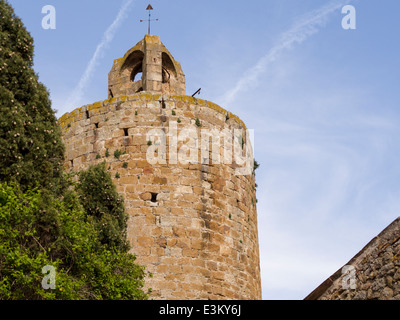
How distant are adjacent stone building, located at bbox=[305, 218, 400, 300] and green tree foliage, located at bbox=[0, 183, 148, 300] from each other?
16.1 ft

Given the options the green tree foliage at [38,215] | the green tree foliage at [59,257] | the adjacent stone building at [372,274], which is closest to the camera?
the adjacent stone building at [372,274]

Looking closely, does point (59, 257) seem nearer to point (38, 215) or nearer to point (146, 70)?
point (38, 215)

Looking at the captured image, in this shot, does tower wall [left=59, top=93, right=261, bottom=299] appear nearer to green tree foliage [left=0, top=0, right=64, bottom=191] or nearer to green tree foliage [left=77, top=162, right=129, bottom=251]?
green tree foliage [left=77, top=162, right=129, bottom=251]

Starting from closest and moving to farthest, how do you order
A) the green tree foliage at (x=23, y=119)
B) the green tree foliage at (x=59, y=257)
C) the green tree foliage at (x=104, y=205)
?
the green tree foliage at (x=59, y=257)
the green tree foliage at (x=23, y=119)
the green tree foliage at (x=104, y=205)

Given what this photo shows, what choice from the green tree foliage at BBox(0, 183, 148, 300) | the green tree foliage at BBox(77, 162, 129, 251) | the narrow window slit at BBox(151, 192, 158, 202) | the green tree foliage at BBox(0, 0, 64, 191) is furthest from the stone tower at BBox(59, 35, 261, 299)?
the green tree foliage at BBox(0, 0, 64, 191)

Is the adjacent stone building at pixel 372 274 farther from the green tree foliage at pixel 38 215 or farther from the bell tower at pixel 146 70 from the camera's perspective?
the bell tower at pixel 146 70

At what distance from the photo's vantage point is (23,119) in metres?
12.8

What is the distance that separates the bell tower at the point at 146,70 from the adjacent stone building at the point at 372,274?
11659mm

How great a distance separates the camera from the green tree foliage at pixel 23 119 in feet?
40.7

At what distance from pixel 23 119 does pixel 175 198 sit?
5.37 m

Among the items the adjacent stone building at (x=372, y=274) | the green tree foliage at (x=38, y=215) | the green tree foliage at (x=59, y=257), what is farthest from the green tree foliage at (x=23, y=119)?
the adjacent stone building at (x=372, y=274)

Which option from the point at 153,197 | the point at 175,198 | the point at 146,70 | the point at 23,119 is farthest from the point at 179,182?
the point at 23,119

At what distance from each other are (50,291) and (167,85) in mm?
10687
